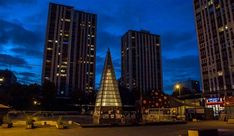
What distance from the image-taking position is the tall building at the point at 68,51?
15112 centimetres

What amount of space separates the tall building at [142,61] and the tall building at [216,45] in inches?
3416

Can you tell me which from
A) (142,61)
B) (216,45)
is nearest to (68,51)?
(142,61)

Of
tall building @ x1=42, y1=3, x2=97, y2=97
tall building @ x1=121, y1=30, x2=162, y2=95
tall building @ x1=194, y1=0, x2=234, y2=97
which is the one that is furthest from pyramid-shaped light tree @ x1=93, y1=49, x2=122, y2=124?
tall building @ x1=121, y1=30, x2=162, y2=95

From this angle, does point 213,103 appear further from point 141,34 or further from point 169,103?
point 141,34

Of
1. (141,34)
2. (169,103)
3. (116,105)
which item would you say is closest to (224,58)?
(169,103)

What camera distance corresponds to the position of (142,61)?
172 meters

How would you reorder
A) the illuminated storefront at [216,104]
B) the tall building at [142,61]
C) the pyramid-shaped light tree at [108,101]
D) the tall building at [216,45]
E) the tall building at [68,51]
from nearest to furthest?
1. the pyramid-shaped light tree at [108,101]
2. the illuminated storefront at [216,104]
3. the tall building at [216,45]
4. the tall building at [68,51]
5. the tall building at [142,61]

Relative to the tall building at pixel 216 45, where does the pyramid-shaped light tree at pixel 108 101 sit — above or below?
below

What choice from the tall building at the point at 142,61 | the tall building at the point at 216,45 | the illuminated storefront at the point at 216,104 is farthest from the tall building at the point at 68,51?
the illuminated storefront at the point at 216,104

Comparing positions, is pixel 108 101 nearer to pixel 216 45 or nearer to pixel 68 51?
pixel 216 45

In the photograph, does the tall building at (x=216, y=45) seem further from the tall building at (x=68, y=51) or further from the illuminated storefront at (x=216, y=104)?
the tall building at (x=68, y=51)

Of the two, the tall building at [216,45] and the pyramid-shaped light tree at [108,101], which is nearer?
the pyramid-shaped light tree at [108,101]

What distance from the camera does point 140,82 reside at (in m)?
168

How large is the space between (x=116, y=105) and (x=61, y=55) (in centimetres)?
12645
